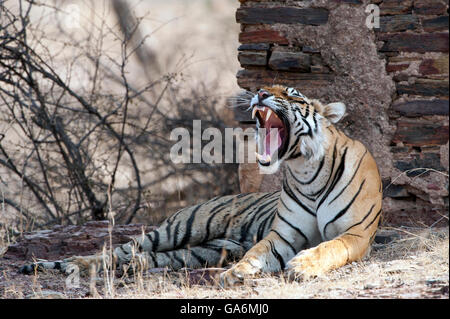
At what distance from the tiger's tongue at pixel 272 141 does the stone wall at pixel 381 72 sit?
139cm

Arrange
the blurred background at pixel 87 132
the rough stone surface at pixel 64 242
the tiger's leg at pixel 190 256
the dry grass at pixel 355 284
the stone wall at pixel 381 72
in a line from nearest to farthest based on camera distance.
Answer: the dry grass at pixel 355 284
the tiger's leg at pixel 190 256
the rough stone surface at pixel 64 242
the stone wall at pixel 381 72
the blurred background at pixel 87 132

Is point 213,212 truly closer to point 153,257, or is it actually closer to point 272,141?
point 153,257

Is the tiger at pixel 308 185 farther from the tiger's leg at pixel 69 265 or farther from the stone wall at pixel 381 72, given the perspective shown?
the stone wall at pixel 381 72

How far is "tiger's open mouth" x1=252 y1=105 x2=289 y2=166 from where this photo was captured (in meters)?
4.86

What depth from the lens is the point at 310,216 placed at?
16.6ft

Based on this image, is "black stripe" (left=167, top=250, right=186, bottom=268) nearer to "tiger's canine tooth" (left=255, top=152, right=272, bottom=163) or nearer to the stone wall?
"tiger's canine tooth" (left=255, top=152, right=272, bottom=163)

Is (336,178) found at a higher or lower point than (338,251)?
higher

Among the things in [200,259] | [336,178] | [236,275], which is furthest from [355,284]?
[200,259]

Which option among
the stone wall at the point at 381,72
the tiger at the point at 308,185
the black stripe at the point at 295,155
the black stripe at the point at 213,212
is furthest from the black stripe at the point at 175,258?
the stone wall at the point at 381,72

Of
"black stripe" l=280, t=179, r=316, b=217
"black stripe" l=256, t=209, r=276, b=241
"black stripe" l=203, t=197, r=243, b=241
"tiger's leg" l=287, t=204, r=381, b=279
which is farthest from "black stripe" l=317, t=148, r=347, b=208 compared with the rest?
"black stripe" l=203, t=197, r=243, b=241

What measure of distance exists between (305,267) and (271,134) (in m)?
1.06

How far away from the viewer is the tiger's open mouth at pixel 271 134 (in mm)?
4859

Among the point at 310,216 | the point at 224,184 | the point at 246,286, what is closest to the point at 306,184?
the point at 310,216

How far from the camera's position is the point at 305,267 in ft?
14.3
